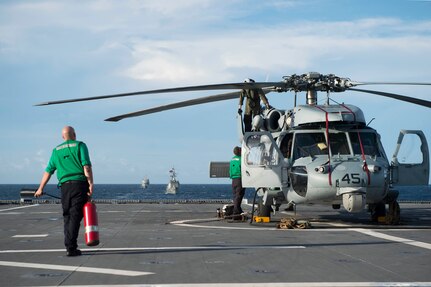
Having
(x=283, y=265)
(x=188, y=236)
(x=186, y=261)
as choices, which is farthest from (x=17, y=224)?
(x=283, y=265)

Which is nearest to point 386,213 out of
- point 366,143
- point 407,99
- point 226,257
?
point 366,143

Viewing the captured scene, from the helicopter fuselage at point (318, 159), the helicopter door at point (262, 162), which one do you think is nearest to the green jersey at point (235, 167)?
the helicopter fuselage at point (318, 159)

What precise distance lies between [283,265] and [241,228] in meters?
6.60

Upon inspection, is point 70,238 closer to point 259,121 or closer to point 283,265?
point 283,265

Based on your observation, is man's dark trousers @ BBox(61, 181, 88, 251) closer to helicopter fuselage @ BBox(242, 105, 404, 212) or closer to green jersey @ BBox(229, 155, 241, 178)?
helicopter fuselage @ BBox(242, 105, 404, 212)

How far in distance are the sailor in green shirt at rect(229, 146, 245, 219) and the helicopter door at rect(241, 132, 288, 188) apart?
2437 millimetres

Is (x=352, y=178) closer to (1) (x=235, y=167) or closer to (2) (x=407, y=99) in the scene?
(2) (x=407, y=99)

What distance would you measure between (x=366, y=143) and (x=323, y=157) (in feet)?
4.17

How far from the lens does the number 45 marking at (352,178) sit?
1412cm

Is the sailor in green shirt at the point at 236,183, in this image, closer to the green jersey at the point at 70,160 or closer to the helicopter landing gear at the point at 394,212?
the helicopter landing gear at the point at 394,212

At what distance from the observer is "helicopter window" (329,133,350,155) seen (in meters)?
15.3

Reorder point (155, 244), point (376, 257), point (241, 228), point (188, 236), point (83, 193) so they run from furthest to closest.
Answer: point (241, 228) → point (188, 236) → point (155, 244) → point (83, 193) → point (376, 257)

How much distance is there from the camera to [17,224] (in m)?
16.7

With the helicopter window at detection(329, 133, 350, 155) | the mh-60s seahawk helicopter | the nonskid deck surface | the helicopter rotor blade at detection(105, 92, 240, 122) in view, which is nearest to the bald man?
the nonskid deck surface
